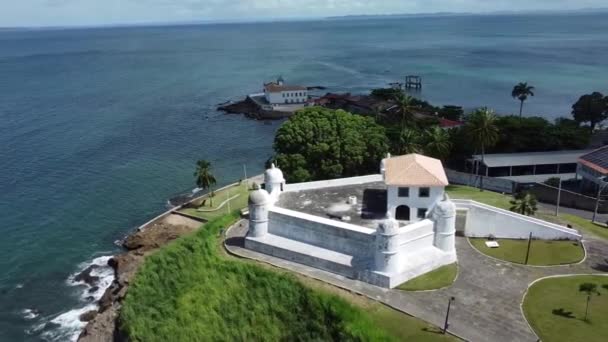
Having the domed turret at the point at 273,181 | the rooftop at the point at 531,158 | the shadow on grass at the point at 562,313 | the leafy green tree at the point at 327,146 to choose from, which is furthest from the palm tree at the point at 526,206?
the domed turret at the point at 273,181

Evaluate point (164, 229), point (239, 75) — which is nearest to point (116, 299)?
point (164, 229)

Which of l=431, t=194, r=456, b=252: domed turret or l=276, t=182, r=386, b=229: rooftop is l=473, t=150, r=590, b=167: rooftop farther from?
l=431, t=194, r=456, b=252: domed turret

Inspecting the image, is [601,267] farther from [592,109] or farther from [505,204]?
[592,109]

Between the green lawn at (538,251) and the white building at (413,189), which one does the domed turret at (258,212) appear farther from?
the green lawn at (538,251)

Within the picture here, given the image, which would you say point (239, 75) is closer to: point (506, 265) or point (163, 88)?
point (163, 88)

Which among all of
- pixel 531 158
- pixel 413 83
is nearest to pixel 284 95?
pixel 413 83

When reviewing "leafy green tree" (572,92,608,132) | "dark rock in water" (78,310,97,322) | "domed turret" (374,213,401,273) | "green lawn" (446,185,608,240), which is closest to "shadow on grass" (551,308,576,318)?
"domed turret" (374,213,401,273)
